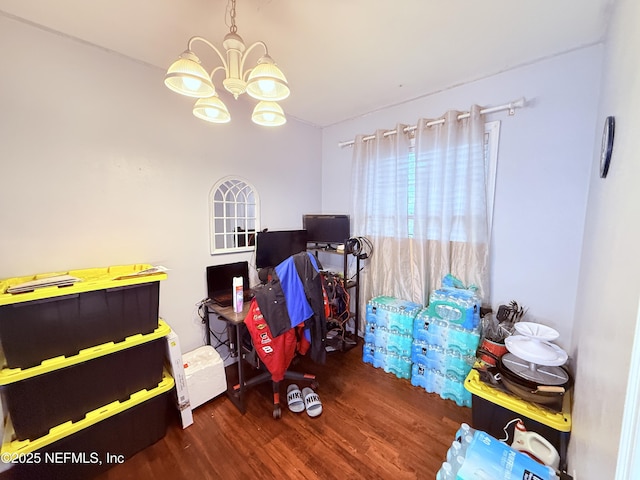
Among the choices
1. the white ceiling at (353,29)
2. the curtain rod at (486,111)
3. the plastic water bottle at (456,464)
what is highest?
the white ceiling at (353,29)

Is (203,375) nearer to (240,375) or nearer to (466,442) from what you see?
(240,375)

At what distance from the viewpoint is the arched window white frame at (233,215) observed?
2.22 m

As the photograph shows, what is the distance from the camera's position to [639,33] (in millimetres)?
716

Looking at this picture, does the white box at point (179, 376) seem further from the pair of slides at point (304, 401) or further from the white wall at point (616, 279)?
the white wall at point (616, 279)

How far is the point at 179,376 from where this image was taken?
1.68m

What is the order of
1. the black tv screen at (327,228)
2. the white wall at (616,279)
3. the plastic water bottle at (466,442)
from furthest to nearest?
the black tv screen at (327,228) → the plastic water bottle at (466,442) → the white wall at (616,279)

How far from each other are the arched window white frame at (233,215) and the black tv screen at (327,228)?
24.6 inches

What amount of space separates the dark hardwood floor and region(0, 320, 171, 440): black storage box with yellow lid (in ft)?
1.41

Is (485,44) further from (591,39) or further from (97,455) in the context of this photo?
(97,455)

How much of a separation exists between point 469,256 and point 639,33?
60.3 inches

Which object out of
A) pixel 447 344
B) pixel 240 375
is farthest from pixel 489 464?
pixel 240 375

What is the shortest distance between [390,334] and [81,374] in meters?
2.17

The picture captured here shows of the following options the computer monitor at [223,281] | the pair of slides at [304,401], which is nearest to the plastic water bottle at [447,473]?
the pair of slides at [304,401]

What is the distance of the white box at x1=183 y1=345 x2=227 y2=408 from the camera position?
1.80m
